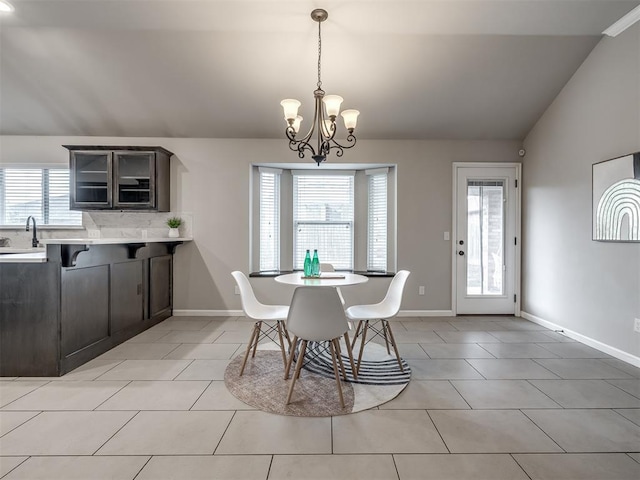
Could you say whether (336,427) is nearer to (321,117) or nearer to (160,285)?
(321,117)

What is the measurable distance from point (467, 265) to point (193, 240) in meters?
3.71

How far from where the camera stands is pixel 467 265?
447 centimetres

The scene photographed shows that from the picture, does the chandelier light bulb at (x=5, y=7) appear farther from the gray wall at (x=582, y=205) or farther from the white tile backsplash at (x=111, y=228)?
the gray wall at (x=582, y=205)

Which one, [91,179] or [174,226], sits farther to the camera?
[174,226]

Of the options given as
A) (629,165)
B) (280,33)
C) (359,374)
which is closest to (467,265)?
(629,165)

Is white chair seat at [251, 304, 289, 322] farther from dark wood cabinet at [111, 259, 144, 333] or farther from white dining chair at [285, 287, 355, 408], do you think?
dark wood cabinet at [111, 259, 144, 333]

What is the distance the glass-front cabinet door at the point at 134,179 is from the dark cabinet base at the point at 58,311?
1.05 m

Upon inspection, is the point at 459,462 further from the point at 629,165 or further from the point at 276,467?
the point at 629,165

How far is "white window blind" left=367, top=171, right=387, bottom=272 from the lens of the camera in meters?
4.72

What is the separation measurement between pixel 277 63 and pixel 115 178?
2.43m

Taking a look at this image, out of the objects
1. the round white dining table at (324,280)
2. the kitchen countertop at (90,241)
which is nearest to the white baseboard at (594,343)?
the round white dining table at (324,280)

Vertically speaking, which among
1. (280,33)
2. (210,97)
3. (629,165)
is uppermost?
(280,33)

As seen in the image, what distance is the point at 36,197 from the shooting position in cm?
443

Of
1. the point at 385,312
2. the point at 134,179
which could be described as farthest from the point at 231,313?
the point at 385,312
